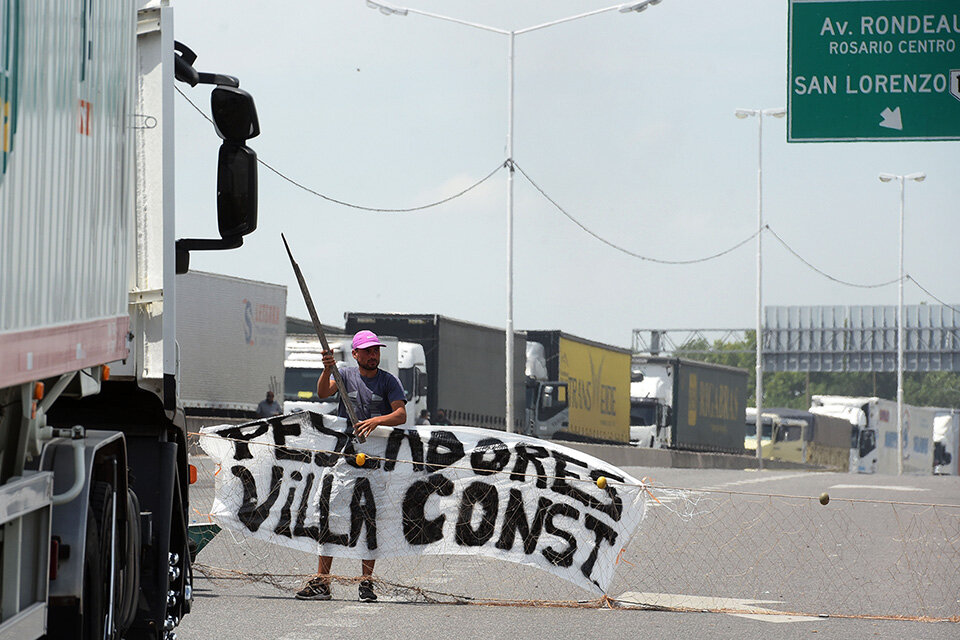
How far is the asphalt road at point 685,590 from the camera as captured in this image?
27.9 ft

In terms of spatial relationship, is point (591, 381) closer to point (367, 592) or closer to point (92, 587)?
point (367, 592)

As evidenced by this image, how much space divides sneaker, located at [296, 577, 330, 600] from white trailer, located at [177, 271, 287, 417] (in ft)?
72.7

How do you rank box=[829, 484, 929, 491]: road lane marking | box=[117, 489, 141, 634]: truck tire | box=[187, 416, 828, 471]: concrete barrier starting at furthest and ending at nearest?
1. box=[187, 416, 828, 471]: concrete barrier
2. box=[829, 484, 929, 491]: road lane marking
3. box=[117, 489, 141, 634]: truck tire

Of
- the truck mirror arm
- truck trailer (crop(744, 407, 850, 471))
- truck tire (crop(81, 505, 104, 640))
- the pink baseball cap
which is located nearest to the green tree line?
truck trailer (crop(744, 407, 850, 471))

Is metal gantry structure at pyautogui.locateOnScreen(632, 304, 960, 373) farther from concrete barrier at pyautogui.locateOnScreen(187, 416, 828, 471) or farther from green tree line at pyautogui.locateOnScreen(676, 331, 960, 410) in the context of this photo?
green tree line at pyautogui.locateOnScreen(676, 331, 960, 410)

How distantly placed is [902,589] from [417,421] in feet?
69.4

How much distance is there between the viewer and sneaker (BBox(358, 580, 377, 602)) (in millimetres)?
9562

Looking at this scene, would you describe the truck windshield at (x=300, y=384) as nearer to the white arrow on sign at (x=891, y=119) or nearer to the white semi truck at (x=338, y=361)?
the white semi truck at (x=338, y=361)

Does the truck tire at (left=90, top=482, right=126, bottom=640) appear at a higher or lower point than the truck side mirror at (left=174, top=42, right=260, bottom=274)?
lower

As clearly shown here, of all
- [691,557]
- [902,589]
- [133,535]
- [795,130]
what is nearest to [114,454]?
[133,535]

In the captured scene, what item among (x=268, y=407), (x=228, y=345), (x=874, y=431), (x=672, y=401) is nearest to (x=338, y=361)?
(x=268, y=407)

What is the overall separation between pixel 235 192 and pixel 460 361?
29.3 meters

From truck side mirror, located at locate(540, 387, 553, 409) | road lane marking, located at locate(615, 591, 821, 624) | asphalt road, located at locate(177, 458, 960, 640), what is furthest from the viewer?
truck side mirror, located at locate(540, 387, 553, 409)

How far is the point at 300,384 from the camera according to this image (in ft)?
109
